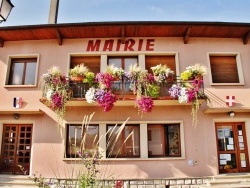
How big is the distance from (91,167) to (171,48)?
8599 millimetres

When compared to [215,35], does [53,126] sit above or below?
below

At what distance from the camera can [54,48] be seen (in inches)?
461

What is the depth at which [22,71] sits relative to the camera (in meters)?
11.8

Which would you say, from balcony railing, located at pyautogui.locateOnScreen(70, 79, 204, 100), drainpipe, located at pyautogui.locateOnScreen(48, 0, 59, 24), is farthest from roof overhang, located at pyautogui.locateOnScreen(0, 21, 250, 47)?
balcony railing, located at pyautogui.locateOnScreen(70, 79, 204, 100)

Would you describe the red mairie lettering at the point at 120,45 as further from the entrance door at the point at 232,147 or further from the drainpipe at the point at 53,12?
the entrance door at the point at 232,147

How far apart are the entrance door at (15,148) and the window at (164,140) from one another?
4969 mm

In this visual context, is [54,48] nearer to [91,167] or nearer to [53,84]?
[53,84]

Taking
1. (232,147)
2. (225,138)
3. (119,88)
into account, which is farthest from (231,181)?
(119,88)

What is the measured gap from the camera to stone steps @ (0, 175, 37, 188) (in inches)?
382

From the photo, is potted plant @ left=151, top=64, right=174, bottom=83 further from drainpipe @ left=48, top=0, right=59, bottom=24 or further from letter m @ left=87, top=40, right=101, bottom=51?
drainpipe @ left=48, top=0, right=59, bottom=24

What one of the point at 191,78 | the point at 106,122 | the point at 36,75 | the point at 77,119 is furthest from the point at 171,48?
the point at 36,75

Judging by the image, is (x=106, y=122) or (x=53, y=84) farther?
(x=106, y=122)

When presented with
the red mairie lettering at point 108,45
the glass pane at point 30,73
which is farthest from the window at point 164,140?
the glass pane at point 30,73

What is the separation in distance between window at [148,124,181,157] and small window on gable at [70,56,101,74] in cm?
344
